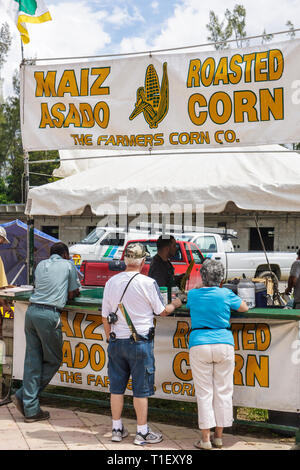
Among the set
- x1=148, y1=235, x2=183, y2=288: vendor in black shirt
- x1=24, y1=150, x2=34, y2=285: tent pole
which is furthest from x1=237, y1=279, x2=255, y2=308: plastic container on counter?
x1=24, y1=150, x2=34, y2=285: tent pole

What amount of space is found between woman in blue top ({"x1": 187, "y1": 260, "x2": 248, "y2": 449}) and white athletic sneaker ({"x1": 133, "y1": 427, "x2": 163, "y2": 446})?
1.33 feet

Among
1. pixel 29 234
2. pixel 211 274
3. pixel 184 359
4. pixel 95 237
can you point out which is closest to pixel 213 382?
pixel 184 359

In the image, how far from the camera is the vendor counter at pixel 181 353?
15.8 ft

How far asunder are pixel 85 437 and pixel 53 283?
5.02 ft

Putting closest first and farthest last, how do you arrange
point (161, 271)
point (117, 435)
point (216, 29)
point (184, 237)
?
point (117, 435), point (161, 271), point (184, 237), point (216, 29)

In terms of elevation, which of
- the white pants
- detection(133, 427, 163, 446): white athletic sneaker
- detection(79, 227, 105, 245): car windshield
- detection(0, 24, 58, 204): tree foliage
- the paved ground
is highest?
detection(0, 24, 58, 204): tree foliage

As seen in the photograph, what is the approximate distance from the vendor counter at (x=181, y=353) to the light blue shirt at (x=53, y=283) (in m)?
0.35

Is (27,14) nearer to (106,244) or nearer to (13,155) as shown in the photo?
(106,244)

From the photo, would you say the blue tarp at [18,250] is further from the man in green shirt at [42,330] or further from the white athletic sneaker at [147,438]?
the white athletic sneaker at [147,438]

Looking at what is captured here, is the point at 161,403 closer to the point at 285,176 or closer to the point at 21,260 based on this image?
the point at 285,176

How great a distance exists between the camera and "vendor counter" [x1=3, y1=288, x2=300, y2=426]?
190 inches

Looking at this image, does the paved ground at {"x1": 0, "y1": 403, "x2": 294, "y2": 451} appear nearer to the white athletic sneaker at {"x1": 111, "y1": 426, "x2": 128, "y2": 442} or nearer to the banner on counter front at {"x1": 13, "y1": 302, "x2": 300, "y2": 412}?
the white athletic sneaker at {"x1": 111, "y1": 426, "x2": 128, "y2": 442}

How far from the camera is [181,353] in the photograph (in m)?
5.27
